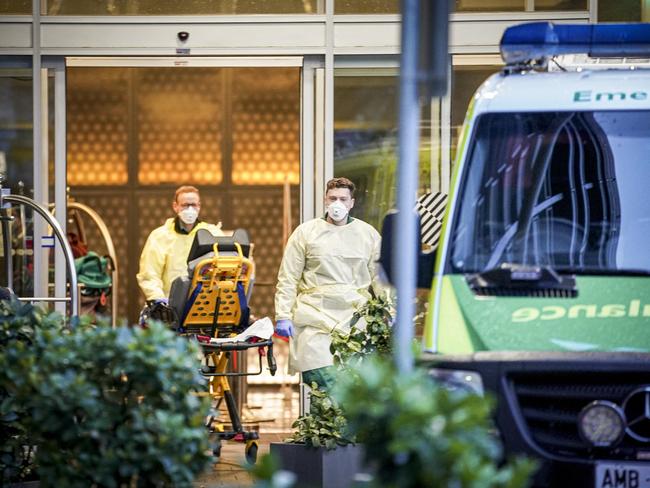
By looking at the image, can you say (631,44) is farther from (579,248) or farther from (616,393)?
(616,393)

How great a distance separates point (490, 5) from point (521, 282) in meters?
5.73

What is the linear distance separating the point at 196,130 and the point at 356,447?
8401 mm

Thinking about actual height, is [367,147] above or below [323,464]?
above

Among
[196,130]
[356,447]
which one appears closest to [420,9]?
[356,447]

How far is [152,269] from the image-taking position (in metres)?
11.2

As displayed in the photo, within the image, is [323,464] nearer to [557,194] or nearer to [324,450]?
[324,450]

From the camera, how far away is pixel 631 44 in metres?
7.24

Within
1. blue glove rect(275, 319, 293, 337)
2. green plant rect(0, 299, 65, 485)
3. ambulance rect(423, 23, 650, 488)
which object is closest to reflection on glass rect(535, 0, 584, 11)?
blue glove rect(275, 319, 293, 337)

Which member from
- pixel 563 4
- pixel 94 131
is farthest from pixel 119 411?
pixel 94 131

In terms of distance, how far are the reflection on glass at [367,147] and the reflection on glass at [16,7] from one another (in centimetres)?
256

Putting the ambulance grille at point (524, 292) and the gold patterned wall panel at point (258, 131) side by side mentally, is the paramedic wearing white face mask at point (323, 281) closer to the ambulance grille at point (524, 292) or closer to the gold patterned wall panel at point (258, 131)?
the ambulance grille at point (524, 292)

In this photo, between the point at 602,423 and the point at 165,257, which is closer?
the point at 602,423

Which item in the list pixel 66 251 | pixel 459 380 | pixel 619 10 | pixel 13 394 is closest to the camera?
pixel 459 380

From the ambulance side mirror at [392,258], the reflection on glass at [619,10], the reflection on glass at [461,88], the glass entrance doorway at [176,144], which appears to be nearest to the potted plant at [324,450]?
the ambulance side mirror at [392,258]
